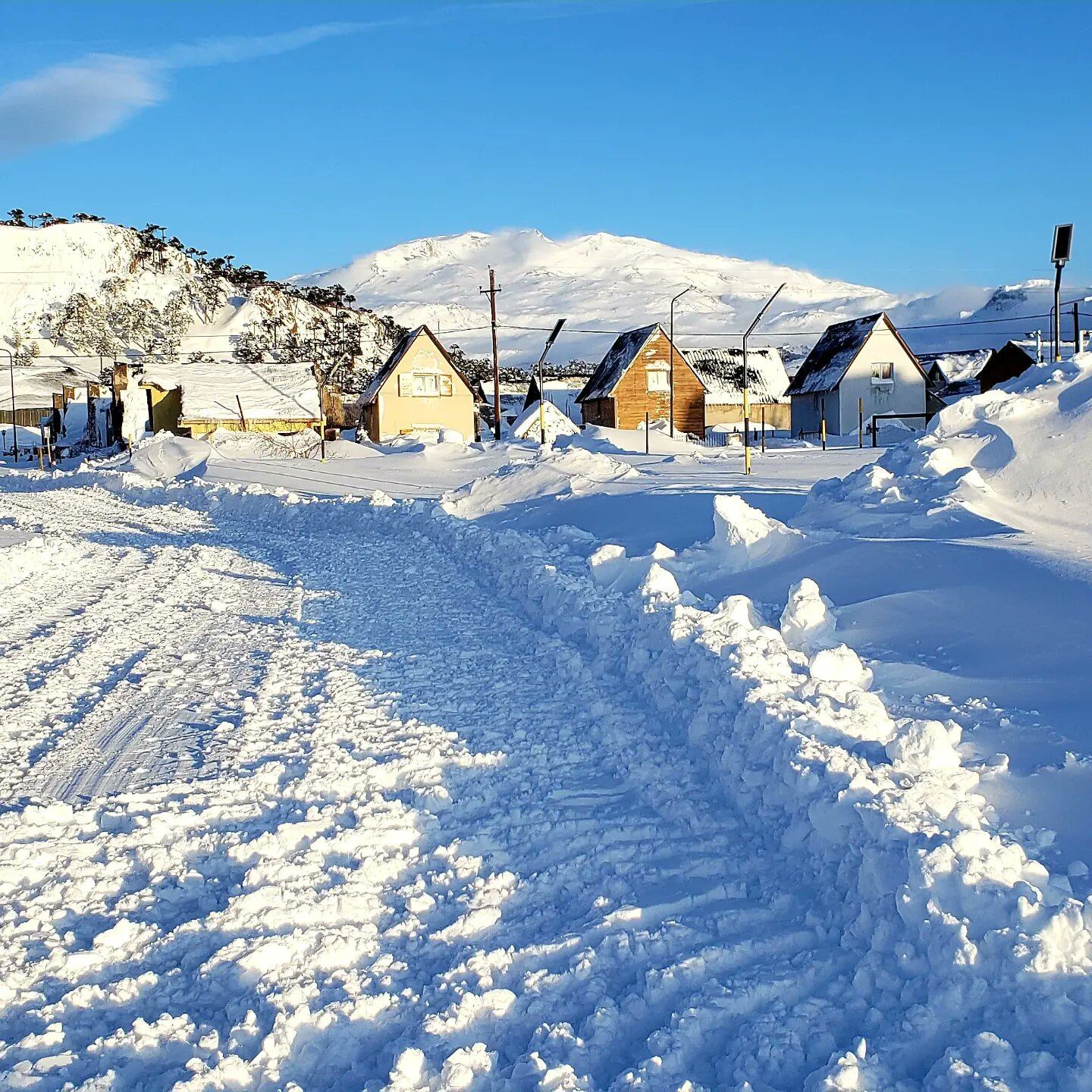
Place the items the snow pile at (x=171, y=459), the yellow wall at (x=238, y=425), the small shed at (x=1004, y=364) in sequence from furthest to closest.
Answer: the small shed at (x=1004, y=364) < the yellow wall at (x=238, y=425) < the snow pile at (x=171, y=459)

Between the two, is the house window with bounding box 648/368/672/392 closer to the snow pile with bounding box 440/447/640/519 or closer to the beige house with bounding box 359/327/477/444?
the beige house with bounding box 359/327/477/444

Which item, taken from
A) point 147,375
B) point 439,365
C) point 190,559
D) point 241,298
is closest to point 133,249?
point 241,298

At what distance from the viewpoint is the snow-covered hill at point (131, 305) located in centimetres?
12381

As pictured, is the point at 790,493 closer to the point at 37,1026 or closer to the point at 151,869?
the point at 151,869

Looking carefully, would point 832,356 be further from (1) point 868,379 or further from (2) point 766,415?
(2) point 766,415

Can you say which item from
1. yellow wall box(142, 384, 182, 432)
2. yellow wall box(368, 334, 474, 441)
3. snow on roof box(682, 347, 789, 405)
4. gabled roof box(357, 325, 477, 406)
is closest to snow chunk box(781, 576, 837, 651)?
yellow wall box(368, 334, 474, 441)

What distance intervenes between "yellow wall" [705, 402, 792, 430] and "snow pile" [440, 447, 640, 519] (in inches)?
1718

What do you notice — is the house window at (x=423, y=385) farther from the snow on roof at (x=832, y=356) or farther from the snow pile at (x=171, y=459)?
the snow on roof at (x=832, y=356)

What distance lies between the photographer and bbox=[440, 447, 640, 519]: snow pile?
795 inches

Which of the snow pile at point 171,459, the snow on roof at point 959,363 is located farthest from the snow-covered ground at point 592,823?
the snow on roof at point 959,363

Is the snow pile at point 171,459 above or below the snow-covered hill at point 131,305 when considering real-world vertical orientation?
below

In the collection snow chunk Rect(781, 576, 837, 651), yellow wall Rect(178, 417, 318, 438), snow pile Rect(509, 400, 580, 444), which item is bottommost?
snow chunk Rect(781, 576, 837, 651)

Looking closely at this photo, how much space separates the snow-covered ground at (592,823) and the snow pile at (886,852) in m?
0.01

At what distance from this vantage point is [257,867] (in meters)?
4.87
